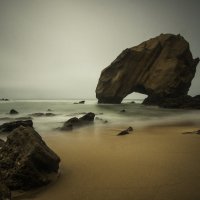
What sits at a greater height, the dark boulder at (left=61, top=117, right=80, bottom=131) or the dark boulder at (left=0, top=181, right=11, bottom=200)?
the dark boulder at (left=0, top=181, right=11, bottom=200)

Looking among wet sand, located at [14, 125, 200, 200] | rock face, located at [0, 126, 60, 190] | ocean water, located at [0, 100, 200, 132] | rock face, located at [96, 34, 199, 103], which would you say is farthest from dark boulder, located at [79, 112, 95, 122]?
rock face, located at [96, 34, 199, 103]

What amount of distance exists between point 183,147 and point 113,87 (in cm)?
5174

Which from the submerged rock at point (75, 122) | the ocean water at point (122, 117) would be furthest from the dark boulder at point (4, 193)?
the ocean water at point (122, 117)

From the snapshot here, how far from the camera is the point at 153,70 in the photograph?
55.9 m

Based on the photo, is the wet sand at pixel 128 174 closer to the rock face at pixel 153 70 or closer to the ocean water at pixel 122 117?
the ocean water at pixel 122 117

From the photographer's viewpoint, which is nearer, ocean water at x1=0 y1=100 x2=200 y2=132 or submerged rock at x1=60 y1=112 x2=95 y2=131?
submerged rock at x1=60 y1=112 x2=95 y2=131

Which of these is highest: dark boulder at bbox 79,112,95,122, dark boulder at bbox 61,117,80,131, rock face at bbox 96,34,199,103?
rock face at bbox 96,34,199,103

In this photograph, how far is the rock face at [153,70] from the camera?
5144cm

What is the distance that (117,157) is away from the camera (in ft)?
24.4

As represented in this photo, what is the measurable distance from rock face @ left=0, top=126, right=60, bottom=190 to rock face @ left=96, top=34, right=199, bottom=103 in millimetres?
46924

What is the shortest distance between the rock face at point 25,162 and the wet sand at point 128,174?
0.96 ft

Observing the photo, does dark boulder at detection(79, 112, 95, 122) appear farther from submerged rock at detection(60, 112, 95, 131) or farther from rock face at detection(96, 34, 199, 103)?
rock face at detection(96, 34, 199, 103)

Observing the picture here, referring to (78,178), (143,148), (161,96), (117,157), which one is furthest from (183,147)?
(161,96)

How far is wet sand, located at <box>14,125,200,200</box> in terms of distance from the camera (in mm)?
4695
